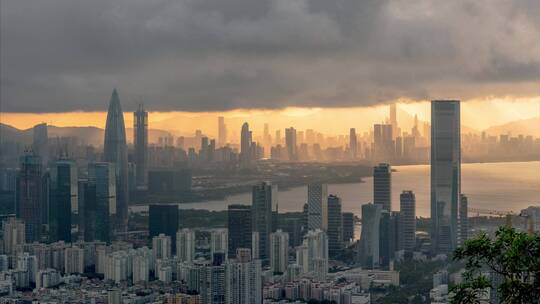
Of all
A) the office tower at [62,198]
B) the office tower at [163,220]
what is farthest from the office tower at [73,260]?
the office tower at [62,198]

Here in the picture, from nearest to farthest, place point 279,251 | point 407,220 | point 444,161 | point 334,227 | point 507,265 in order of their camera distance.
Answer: point 507,265, point 279,251, point 407,220, point 334,227, point 444,161

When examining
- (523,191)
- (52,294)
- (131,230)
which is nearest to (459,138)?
(523,191)

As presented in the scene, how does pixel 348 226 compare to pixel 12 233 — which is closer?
pixel 348 226

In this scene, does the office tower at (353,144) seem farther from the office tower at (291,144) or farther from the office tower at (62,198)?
the office tower at (62,198)

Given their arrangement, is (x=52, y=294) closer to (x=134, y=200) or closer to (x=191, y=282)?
(x=191, y=282)

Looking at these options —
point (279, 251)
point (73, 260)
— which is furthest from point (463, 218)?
point (73, 260)

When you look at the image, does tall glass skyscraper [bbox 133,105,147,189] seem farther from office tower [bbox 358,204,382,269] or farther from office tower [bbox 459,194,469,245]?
office tower [bbox 459,194,469,245]

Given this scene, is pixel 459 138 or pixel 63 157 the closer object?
pixel 459 138

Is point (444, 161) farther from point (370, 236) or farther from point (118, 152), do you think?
point (118, 152)
